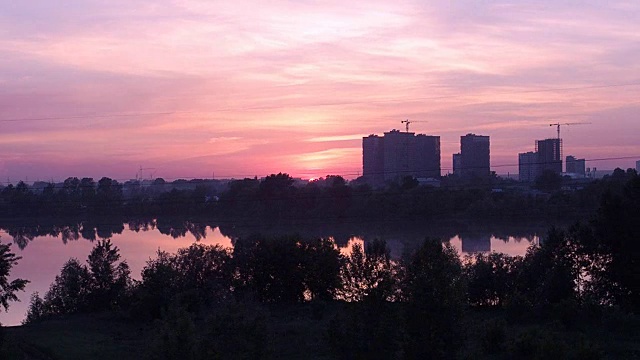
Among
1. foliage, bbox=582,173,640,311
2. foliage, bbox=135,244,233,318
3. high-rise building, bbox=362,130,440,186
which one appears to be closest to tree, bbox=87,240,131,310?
foliage, bbox=135,244,233,318

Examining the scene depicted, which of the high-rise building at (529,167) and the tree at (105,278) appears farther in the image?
the high-rise building at (529,167)

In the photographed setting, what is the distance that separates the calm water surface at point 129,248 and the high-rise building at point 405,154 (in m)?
16.9

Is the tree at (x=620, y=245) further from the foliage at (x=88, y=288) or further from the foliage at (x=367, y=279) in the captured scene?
the foliage at (x=88, y=288)

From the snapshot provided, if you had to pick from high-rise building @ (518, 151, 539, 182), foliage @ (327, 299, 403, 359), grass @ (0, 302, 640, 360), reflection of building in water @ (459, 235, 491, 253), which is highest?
high-rise building @ (518, 151, 539, 182)

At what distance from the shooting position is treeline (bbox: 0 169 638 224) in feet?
94.0

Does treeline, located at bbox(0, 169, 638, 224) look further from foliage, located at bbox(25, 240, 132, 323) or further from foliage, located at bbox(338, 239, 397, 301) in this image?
foliage, located at bbox(338, 239, 397, 301)

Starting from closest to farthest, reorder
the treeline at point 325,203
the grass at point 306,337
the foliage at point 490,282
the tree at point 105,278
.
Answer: the grass at point 306,337 < the foliage at point 490,282 < the tree at point 105,278 < the treeline at point 325,203

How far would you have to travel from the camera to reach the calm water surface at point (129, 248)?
26453 mm

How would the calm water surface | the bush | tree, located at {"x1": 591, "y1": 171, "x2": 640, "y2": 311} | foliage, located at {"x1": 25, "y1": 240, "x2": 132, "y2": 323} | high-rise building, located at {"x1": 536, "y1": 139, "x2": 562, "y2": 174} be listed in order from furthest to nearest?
high-rise building, located at {"x1": 536, "y1": 139, "x2": 562, "y2": 174}
the calm water surface
foliage, located at {"x1": 25, "y1": 240, "x2": 132, "y2": 323}
tree, located at {"x1": 591, "y1": 171, "x2": 640, "y2": 311}
the bush

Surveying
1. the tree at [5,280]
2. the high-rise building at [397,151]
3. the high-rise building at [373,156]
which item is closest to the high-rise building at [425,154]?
the high-rise building at [397,151]

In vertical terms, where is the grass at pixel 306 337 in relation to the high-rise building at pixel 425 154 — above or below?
below

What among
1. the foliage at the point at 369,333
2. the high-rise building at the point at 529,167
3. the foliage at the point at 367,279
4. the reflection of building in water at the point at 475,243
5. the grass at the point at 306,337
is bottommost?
the grass at the point at 306,337

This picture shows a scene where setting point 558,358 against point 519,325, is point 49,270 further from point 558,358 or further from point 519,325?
point 558,358

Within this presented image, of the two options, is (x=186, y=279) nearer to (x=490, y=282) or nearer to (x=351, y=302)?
(x=490, y=282)
